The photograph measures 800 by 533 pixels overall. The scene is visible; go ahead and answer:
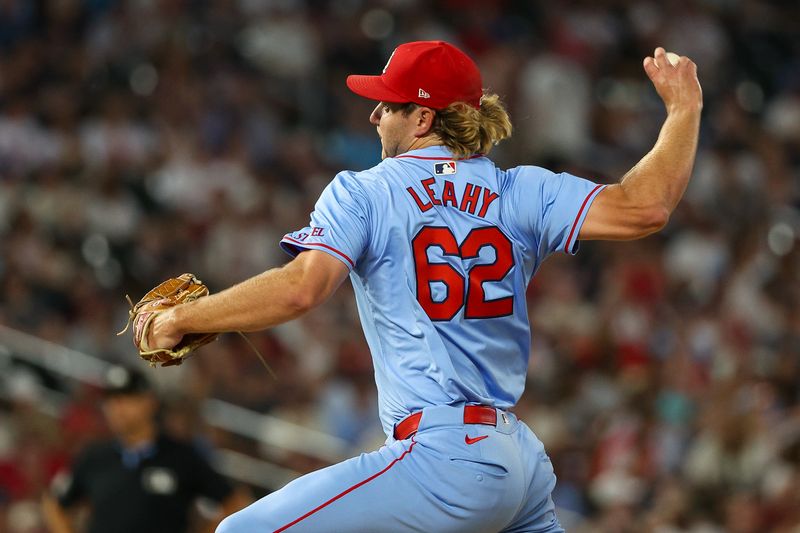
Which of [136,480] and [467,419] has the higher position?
[467,419]

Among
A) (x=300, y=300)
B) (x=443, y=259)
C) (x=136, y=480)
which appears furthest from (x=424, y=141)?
(x=136, y=480)

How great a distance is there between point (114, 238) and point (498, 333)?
779 cm

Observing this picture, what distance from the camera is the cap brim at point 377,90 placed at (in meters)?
3.78

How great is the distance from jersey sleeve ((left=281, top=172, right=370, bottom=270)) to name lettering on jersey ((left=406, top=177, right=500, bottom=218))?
173 mm

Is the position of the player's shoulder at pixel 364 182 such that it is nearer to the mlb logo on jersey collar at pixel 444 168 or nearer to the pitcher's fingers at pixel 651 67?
the mlb logo on jersey collar at pixel 444 168

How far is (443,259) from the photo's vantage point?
11.8 ft

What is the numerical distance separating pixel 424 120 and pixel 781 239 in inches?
294

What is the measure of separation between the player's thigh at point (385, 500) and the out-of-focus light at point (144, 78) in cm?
936

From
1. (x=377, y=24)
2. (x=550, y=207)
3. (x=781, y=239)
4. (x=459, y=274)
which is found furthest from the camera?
(x=377, y=24)

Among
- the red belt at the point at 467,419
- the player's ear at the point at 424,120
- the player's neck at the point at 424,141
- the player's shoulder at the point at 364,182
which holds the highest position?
the player's ear at the point at 424,120

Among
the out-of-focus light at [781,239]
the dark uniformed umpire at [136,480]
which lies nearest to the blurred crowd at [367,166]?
the out-of-focus light at [781,239]

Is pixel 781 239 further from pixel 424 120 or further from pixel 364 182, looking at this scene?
pixel 364 182

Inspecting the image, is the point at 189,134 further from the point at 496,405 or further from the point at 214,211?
the point at 496,405

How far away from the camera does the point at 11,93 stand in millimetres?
12195
